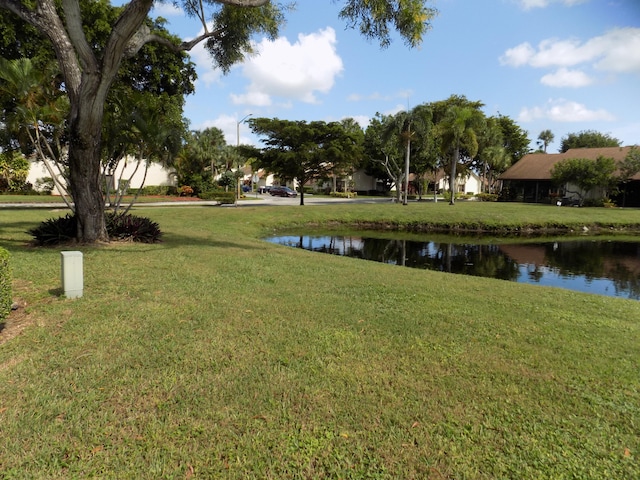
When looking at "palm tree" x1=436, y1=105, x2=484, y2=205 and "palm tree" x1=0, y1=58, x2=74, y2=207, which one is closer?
"palm tree" x1=0, y1=58, x2=74, y2=207

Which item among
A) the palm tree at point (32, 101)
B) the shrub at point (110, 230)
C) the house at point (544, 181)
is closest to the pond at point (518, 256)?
the shrub at point (110, 230)

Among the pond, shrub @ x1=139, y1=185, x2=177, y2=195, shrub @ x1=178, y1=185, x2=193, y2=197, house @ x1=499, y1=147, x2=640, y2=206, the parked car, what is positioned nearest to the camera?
the pond

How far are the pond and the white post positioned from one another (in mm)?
10825

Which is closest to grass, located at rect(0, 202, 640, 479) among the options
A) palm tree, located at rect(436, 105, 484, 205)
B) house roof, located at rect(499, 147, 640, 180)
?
palm tree, located at rect(436, 105, 484, 205)

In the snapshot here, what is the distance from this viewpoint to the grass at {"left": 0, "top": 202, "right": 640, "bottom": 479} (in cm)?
275

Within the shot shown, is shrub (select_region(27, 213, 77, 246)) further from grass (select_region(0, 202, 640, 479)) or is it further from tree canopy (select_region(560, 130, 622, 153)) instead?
tree canopy (select_region(560, 130, 622, 153))

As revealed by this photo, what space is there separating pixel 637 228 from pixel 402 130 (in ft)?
61.2

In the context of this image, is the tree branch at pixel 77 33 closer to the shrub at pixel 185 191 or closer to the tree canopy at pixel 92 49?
the tree canopy at pixel 92 49

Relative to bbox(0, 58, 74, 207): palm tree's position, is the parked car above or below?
below

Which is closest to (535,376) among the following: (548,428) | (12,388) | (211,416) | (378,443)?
(548,428)

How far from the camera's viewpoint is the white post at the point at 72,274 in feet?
19.0

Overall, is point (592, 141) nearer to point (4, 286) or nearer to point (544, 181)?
point (544, 181)

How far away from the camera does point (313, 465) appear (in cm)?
270

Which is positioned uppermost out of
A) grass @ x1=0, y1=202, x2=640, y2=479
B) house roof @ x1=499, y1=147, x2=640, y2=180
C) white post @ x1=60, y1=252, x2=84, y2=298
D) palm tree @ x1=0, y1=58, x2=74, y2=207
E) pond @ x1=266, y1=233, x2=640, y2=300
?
house roof @ x1=499, y1=147, x2=640, y2=180
